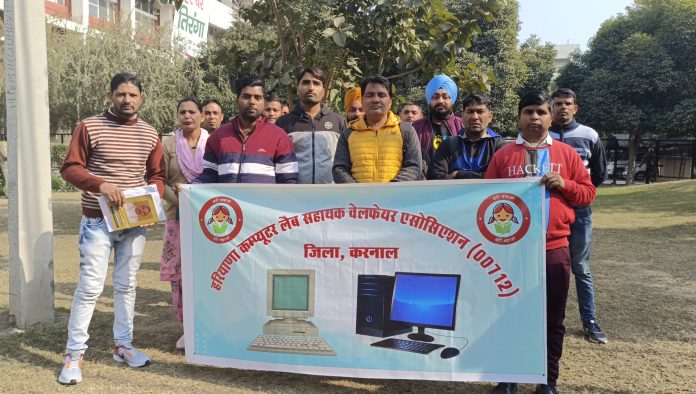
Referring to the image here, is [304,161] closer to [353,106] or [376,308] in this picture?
[353,106]

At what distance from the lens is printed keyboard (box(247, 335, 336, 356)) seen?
3.29m

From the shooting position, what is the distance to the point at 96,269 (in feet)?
11.3

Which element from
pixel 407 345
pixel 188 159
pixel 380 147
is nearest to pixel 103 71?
pixel 188 159

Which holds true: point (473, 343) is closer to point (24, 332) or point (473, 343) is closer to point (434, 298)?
point (434, 298)

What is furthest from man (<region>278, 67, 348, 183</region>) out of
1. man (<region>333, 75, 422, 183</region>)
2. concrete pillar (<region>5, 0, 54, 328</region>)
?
concrete pillar (<region>5, 0, 54, 328</region>)

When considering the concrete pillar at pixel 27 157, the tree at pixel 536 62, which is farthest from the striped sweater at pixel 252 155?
the tree at pixel 536 62

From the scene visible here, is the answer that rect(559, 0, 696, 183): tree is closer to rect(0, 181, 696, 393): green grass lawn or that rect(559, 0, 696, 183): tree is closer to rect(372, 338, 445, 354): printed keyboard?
rect(0, 181, 696, 393): green grass lawn

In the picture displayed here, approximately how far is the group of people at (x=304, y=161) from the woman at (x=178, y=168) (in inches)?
4.3

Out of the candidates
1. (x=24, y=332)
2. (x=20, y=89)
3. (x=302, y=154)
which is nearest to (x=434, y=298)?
(x=302, y=154)

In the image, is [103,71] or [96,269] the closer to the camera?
[96,269]

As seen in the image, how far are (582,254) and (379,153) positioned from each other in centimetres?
183

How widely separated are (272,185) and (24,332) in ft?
8.09

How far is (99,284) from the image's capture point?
351cm

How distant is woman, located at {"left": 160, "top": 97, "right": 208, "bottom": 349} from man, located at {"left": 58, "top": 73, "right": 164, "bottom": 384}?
1.48 feet
